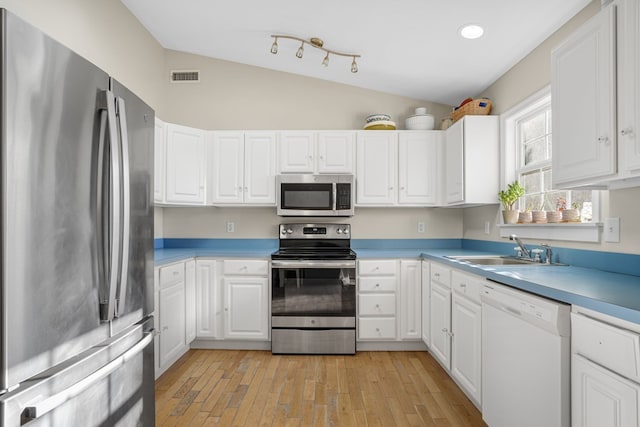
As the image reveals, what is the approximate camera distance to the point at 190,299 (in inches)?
115

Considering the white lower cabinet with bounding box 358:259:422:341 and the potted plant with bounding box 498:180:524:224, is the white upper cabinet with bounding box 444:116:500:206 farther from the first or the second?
the white lower cabinet with bounding box 358:259:422:341

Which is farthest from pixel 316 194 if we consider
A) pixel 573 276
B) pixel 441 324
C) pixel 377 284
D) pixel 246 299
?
pixel 573 276

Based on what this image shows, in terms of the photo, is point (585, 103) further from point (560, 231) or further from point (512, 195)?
point (512, 195)

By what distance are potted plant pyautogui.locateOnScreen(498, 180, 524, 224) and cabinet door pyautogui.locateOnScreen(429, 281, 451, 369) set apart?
75cm

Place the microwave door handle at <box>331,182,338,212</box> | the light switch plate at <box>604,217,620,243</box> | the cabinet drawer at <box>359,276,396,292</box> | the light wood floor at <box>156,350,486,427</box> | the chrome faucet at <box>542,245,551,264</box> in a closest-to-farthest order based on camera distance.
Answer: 1. the light switch plate at <box>604,217,620,243</box>
2. the light wood floor at <box>156,350,486,427</box>
3. the chrome faucet at <box>542,245,551,264</box>
4. the cabinet drawer at <box>359,276,396,292</box>
5. the microwave door handle at <box>331,182,338,212</box>

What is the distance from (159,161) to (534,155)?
123 inches

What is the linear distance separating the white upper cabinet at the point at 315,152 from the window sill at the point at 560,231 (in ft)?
5.14

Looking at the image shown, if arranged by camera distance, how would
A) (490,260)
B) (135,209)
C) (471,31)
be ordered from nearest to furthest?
(135,209)
(471,31)
(490,260)

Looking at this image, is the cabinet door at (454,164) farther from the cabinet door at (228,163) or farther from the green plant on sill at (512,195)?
the cabinet door at (228,163)

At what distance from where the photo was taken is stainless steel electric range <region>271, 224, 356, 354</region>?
2.98m

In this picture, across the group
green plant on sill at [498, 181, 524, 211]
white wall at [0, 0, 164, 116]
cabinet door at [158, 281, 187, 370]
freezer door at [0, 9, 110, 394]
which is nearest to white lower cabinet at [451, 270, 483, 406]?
green plant on sill at [498, 181, 524, 211]

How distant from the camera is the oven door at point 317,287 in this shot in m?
2.99

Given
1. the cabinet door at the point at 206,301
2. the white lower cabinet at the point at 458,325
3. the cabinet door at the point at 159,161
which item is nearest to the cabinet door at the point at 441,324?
the white lower cabinet at the point at 458,325

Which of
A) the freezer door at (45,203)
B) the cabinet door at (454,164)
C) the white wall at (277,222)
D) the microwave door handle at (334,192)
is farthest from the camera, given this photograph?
the white wall at (277,222)
